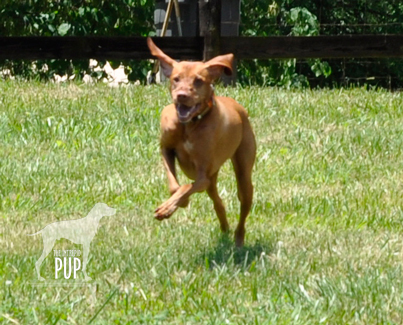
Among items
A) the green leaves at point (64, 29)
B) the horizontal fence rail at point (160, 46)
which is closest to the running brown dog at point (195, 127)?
the horizontal fence rail at point (160, 46)

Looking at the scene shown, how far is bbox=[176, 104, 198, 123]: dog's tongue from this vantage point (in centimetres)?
480

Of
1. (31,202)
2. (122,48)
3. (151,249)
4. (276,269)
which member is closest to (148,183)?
(31,202)

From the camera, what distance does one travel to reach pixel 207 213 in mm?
6410

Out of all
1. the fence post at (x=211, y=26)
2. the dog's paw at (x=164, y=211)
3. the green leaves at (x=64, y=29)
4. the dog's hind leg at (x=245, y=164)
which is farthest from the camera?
the green leaves at (x=64, y=29)

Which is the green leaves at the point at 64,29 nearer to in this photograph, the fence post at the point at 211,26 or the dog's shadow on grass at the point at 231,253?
the fence post at the point at 211,26

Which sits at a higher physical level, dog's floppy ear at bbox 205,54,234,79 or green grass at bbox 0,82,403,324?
dog's floppy ear at bbox 205,54,234,79

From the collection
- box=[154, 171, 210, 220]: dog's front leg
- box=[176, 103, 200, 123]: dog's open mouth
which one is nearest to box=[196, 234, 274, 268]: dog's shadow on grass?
box=[154, 171, 210, 220]: dog's front leg

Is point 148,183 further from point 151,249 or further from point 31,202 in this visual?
point 151,249

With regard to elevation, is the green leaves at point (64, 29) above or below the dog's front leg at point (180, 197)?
below

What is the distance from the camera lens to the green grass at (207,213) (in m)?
4.46

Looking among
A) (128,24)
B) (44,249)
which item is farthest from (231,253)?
(128,24)

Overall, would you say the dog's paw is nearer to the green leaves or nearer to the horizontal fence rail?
the horizontal fence rail

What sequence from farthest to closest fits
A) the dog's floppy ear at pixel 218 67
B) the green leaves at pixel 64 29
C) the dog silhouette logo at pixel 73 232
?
the green leaves at pixel 64 29
the dog silhouette logo at pixel 73 232
the dog's floppy ear at pixel 218 67

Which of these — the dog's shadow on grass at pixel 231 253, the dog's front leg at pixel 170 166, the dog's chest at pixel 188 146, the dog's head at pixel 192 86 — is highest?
the dog's head at pixel 192 86
